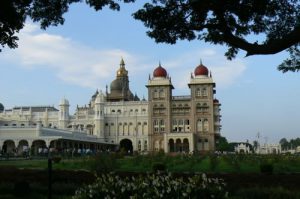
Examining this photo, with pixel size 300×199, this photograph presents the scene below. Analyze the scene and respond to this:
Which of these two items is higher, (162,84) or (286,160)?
(162,84)

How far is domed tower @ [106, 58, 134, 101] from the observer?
9362 cm

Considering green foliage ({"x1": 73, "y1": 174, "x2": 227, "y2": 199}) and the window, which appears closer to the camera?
green foliage ({"x1": 73, "y1": 174, "x2": 227, "y2": 199})

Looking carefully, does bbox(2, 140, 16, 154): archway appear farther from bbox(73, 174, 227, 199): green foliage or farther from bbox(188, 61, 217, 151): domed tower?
bbox(73, 174, 227, 199): green foliage

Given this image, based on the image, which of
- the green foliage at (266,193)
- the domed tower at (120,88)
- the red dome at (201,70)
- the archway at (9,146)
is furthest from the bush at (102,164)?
the domed tower at (120,88)

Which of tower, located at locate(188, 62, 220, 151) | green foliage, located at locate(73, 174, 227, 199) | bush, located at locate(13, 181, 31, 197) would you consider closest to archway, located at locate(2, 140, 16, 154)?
tower, located at locate(188, 62, 220, 151)

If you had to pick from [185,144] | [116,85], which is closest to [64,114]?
[116,85]

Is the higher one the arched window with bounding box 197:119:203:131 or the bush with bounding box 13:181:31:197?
the arched window with bounding box 197:119:203:131

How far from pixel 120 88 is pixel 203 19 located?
86.7m

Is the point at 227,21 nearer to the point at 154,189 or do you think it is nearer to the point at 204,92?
the point at 154,189

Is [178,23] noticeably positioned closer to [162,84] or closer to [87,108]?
→ [162,84]

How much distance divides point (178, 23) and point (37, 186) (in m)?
5.75

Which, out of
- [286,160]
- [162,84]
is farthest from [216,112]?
[286,160]

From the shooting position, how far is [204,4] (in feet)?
25.4

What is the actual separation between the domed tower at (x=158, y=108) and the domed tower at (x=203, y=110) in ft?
13.3
